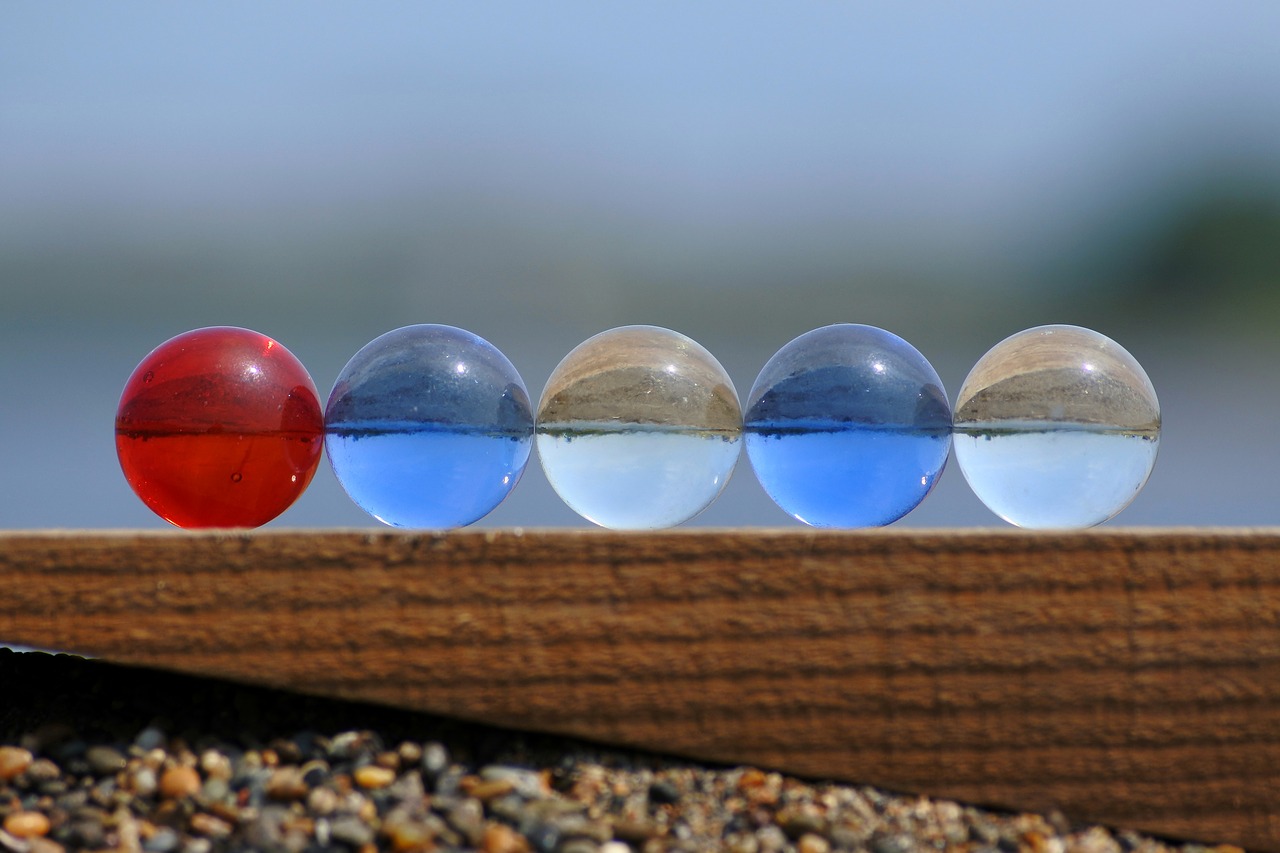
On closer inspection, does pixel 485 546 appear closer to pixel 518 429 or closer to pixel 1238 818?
pixel 518 429

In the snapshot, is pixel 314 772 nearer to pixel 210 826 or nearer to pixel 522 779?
pixel 210 826

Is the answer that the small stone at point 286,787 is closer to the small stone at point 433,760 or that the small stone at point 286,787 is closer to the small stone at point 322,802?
the small stone at point 322,802

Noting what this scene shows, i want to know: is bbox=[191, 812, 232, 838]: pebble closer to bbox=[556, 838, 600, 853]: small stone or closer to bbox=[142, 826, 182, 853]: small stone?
bbox=[142, 826, 182, 853]: small stone

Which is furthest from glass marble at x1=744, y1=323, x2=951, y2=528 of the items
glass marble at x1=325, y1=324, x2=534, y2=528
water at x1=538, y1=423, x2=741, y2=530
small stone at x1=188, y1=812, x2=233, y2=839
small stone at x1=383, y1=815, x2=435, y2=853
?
small stone at x1=188, y1=812, x2=233, y2=839

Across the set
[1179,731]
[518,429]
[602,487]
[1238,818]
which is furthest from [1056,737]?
[518,429]

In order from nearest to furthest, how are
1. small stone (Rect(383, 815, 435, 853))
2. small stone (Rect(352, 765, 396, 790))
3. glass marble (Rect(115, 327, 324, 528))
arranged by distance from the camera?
small stone (Rect(383, 815, 435, 853)) < small stone (Rect(352, 765, 396, 790)) < glass marble (Rect(115, 327, 324, 528))

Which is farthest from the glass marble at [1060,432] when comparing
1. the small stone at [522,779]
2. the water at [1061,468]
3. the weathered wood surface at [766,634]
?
the small stone at [522,779]
